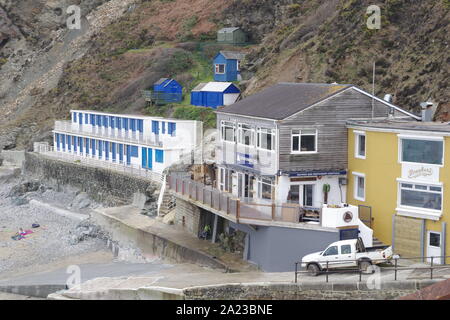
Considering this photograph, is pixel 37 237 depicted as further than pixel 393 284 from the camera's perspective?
Yes

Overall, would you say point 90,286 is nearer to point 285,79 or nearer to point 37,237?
point 37,237

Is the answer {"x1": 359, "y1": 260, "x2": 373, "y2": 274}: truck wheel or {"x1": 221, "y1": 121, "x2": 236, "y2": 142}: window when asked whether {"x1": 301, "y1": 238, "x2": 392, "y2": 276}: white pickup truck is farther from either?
{"x1": 221, "y1": 121, "x2": 236, "y2": 142}: window

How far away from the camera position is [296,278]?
91.0ft

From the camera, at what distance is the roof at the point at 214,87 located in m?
63.9

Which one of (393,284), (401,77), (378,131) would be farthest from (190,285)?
(401,77)

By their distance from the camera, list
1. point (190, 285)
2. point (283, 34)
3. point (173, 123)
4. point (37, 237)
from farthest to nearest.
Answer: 1. point (283, 34)
2. point (173, 123)
3. point (37, 237)
4. point (190, 285)

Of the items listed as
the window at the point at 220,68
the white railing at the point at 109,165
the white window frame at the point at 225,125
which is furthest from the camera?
the window at the point at 220,68

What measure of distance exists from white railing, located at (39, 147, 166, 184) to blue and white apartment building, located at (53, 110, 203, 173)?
0.47 meters

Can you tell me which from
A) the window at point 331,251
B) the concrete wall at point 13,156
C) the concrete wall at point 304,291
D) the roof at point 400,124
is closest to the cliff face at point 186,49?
the concrete wall at point 13,156

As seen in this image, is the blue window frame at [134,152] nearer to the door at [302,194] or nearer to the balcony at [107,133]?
the balcony at [107,133]

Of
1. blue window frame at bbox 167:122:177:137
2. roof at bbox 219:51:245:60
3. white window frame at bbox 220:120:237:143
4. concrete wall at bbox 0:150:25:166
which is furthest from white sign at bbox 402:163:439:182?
concrete wall at bbox 0:150:25:166

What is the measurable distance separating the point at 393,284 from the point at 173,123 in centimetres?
2612

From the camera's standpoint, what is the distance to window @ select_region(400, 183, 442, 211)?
96.7 feet

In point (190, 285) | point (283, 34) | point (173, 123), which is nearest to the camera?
point (190, 285)
